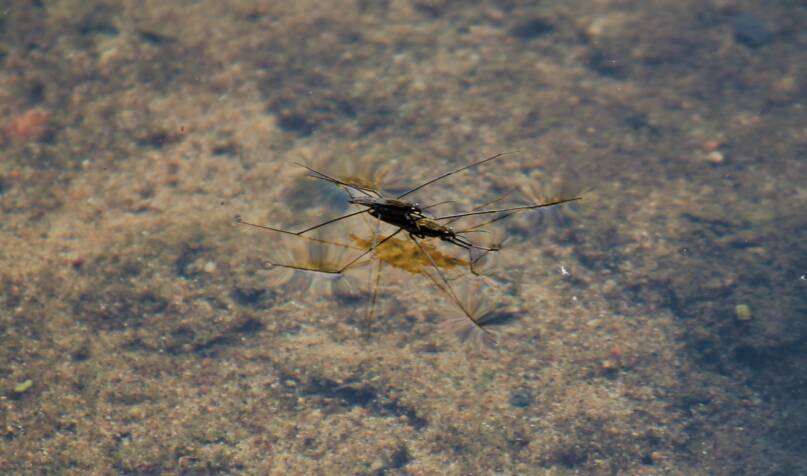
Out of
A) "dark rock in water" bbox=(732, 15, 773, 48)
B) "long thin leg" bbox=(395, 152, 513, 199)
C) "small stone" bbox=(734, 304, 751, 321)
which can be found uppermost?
"dark rock in water" bbox=(732, 15, 773, 48)

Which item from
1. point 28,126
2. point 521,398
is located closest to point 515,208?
point 521,398

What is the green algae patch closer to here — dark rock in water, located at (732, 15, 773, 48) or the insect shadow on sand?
the insect shadow on sand

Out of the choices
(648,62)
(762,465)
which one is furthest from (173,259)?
(648,62)

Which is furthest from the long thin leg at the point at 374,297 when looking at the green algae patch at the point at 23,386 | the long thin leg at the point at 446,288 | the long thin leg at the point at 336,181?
the green algae patch at the point at 23,386

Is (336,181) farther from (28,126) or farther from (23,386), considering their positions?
(28,126)

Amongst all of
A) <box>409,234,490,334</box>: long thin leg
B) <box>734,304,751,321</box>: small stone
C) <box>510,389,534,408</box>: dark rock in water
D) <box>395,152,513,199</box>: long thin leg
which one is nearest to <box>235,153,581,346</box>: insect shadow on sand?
<box>409,234,490,334</box>: long thin leg

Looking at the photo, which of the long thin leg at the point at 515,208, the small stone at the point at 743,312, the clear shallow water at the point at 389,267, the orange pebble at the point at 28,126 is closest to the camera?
the clear shallow water at the point at 389,267

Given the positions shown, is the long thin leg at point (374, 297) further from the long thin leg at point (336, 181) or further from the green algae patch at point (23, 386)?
the green algae patch at point (23, 386)
